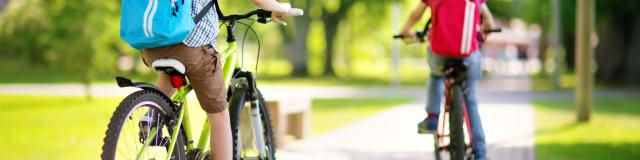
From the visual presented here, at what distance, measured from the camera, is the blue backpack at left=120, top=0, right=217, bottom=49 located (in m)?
4.25

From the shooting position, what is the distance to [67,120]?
13.5 metres

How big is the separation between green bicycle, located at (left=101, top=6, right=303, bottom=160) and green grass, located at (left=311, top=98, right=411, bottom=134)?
6233 mm

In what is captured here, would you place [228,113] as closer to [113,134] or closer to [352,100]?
[113,134]

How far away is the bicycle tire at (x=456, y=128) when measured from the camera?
5.97m

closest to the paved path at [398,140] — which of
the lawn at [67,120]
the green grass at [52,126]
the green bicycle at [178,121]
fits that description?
the lawn at [67,120]

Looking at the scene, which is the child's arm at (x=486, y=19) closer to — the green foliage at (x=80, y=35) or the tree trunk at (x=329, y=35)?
the green foliage at (x=80, y=35)

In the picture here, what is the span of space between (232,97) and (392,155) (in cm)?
355

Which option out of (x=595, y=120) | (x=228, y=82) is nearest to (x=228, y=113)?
(x=228, y=82)

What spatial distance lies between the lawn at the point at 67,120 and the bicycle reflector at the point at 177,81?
13.8 ft

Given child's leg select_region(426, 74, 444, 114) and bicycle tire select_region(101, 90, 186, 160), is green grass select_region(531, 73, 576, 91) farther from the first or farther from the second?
bicycle tire select_region(101, 90, 186, 160)

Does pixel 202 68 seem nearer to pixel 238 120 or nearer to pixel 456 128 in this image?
pixel 238 120

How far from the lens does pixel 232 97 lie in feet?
17.3

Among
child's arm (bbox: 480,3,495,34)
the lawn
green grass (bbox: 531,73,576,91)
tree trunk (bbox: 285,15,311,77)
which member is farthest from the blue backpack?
tree trunk (bbox: 285,15,311,77)

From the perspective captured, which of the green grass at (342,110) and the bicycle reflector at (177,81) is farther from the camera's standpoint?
the green grass at (342,110)
